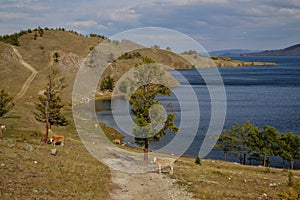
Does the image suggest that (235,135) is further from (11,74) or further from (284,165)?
(11,74)

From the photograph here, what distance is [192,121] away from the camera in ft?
281

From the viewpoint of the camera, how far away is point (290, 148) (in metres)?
56.1

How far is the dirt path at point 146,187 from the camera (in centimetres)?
2595

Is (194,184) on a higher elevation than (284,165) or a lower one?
higher

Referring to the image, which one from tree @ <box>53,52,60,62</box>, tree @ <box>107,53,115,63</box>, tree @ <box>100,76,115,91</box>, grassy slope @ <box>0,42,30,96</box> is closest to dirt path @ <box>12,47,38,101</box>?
grassy slope @ <box>0,42,30,96</box>

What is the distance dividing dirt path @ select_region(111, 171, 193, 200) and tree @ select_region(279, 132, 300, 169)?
31.6m

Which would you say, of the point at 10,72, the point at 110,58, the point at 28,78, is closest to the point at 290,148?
the point at 28,78

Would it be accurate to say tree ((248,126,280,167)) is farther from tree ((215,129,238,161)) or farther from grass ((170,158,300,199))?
grass ((170,158,300,199))

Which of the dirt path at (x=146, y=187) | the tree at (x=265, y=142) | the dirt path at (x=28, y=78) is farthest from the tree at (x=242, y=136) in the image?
the dirt path at (x=28, y=78)

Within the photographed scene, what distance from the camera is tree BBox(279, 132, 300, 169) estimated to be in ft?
183

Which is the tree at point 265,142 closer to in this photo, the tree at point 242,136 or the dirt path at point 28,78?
the tree at point 242,136

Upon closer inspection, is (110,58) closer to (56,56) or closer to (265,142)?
(56,56)

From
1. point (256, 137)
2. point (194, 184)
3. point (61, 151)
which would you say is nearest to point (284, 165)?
point (256, 137)

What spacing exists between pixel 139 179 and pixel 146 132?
23.9 ft
